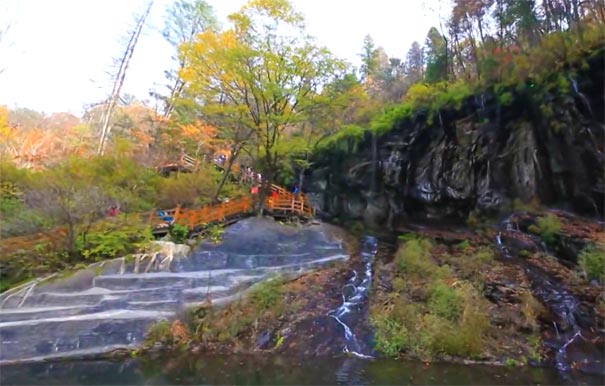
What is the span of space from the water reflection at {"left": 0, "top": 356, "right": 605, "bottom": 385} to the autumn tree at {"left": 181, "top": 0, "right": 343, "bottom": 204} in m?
9.16

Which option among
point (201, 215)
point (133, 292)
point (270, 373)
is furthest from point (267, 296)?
point (201, 215)

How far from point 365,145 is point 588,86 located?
8786mm

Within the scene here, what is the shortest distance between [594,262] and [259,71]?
478 inches

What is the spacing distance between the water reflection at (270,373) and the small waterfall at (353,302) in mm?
545

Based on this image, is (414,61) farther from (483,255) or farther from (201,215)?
(201,215)

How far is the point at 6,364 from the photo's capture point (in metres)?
9.25

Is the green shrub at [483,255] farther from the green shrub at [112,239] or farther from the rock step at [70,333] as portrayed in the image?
the green shrub at [112,239]

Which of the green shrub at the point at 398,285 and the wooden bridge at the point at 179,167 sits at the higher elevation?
the wooden bridge at the point at 179,167

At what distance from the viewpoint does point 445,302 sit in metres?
10.4

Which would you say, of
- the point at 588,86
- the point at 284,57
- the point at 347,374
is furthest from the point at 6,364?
the point at 588,86

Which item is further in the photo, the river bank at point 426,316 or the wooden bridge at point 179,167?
the wooden bridge at point 179,167

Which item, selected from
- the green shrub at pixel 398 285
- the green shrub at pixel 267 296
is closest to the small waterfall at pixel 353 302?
the green shrub at pixel 398 285

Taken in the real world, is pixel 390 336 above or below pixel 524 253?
below

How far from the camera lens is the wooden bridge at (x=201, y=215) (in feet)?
40.1
